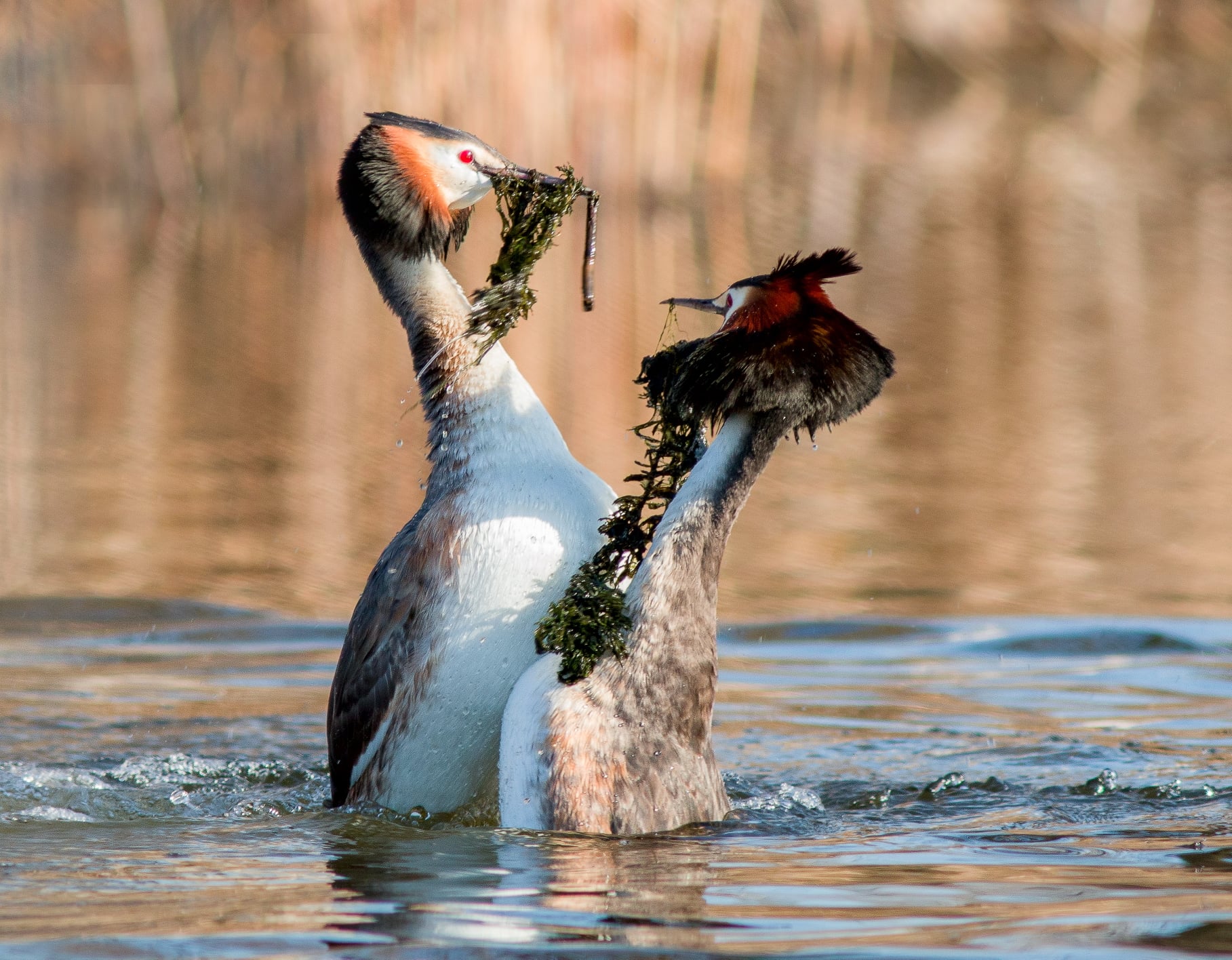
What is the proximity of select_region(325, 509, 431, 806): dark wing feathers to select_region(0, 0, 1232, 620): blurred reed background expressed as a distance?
9.27ft

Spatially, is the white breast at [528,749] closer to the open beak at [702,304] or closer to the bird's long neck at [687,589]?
the bird's long neck at [687,589]

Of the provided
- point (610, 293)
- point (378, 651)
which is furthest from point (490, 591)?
point (610, 293)

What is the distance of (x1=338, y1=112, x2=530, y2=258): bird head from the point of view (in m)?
6.39

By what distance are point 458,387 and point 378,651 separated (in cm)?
91

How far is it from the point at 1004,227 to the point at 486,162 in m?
20.0

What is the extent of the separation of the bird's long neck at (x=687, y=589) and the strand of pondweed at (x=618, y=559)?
68 millimetres

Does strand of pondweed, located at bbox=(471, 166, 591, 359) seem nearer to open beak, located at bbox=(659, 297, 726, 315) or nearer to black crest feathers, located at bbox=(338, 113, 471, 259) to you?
black crest feathers, located at bbox=(338, 113, 471, 259)

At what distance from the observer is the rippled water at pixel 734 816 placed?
434cm

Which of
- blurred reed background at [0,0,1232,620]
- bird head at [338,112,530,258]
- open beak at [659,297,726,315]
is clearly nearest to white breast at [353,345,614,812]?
open beak at [659,297,726,315]

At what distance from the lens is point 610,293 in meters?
19.3

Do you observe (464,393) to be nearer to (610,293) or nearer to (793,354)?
(793,354)

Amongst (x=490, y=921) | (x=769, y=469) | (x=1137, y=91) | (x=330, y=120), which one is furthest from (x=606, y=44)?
(x=1137, y=91)

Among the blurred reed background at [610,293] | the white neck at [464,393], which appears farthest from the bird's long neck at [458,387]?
the blurred reed background at [610,293]

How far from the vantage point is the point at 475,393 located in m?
6.09
